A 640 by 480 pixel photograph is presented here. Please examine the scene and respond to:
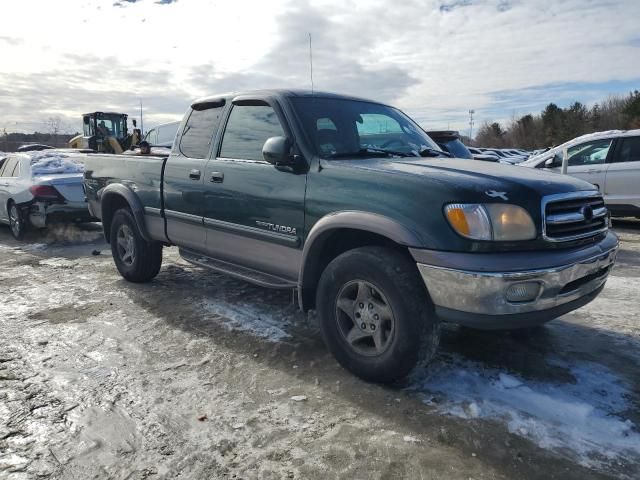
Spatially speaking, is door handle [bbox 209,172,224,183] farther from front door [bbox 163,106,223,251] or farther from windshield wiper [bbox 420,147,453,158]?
windshield wiper [bbox 420,147,453,158]

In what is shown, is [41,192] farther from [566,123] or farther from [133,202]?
[566,123]

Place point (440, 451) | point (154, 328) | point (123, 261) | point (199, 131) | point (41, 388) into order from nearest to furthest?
1. point (440, 451)
2. point (41, 388)
3. point (154, 328)
4. point (199, 131)
5. point (123, 261)

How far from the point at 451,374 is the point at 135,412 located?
1.99m

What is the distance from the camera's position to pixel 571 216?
9.73ft

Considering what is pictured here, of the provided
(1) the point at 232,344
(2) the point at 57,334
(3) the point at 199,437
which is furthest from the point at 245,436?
(2) the point at 57,334

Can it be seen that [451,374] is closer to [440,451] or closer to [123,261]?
[440,451]

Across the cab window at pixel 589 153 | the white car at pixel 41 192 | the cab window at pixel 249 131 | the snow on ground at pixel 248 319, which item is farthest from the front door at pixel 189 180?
the cab window at pixel 589 153

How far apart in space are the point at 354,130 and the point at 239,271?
1485mm

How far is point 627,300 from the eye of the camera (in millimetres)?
4824

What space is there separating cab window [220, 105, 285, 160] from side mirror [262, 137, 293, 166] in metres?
0.33

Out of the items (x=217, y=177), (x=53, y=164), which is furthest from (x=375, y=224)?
(x=53, y=164)

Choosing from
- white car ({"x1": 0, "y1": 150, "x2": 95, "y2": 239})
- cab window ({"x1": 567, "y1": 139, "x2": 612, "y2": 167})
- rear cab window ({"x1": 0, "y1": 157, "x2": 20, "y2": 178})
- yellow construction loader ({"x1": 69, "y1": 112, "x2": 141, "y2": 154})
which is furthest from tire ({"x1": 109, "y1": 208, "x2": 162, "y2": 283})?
yellow construction loader ({"x1": 69, "y1": 112, "x2": 141, "y2": 154})

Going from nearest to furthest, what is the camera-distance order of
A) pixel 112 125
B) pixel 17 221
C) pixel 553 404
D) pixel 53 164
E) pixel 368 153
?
pixel 553 404
pixel 368 153
pixel 17 221
pixel 53 164
pixel 112 125

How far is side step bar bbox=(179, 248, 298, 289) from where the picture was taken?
3.80 metres
